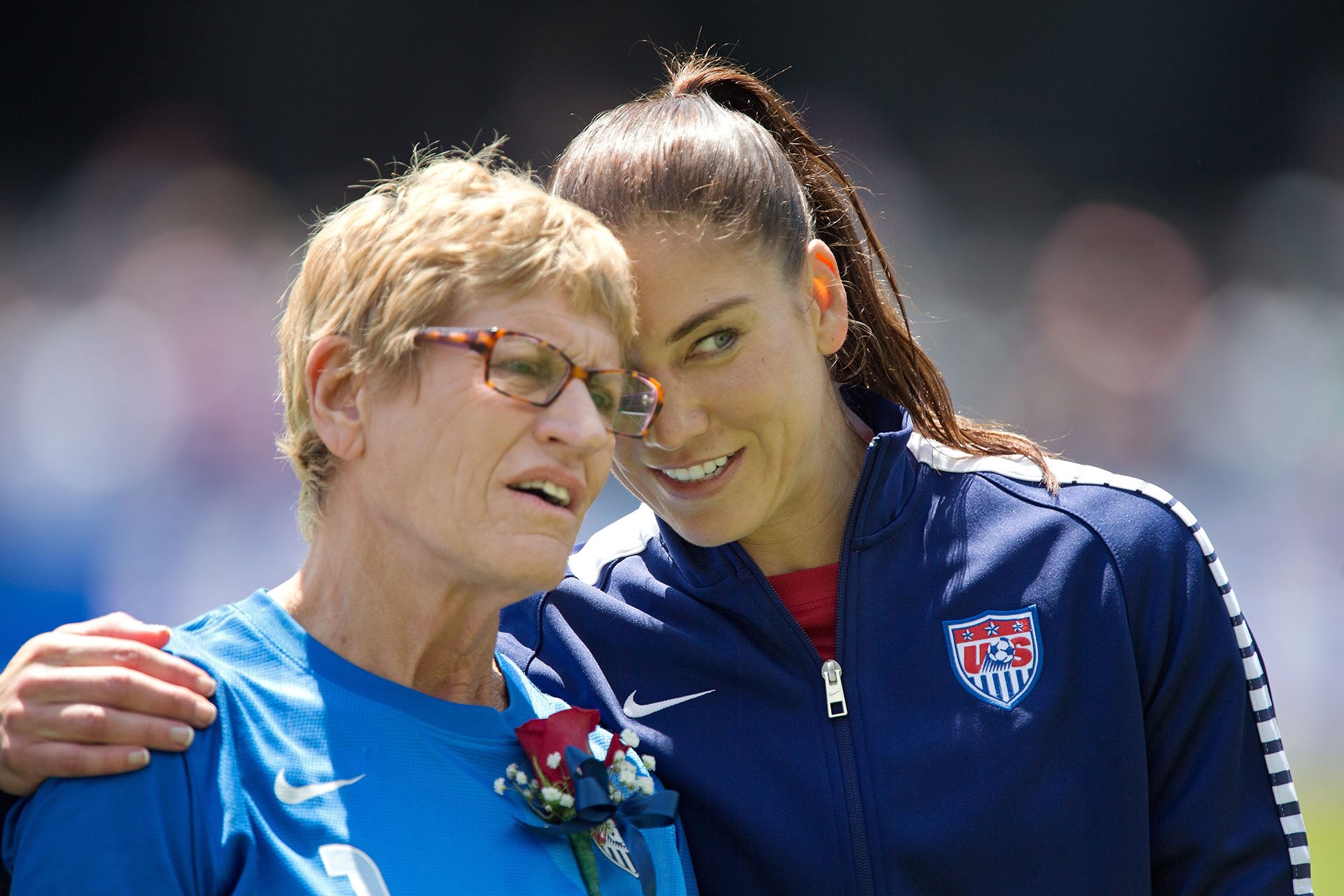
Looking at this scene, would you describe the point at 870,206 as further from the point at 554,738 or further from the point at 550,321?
the point at 554,738

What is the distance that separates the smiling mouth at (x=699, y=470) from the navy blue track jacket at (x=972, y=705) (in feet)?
0.47

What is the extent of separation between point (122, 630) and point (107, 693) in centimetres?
12

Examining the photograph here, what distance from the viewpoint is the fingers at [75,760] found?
150cm

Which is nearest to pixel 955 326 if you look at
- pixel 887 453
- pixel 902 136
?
pixel 902 136

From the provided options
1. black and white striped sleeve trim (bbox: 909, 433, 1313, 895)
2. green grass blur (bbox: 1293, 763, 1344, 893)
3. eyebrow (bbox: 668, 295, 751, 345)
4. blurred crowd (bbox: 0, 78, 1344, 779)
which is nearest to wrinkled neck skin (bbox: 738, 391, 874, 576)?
black and white striped sleeve trim (bbox: 909, 433, 1313, 895)

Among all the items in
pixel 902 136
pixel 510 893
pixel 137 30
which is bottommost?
pixel 510 893

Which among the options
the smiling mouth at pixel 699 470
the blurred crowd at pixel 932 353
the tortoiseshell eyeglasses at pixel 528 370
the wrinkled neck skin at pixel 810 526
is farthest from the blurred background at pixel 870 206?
the tortoiseshell eyeglasses at pixel 528 370

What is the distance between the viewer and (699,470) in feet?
7.61

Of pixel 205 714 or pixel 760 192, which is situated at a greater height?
pixel 760 192

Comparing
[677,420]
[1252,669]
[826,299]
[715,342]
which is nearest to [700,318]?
[715,342]

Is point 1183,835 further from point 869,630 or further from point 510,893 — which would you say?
point 510,893

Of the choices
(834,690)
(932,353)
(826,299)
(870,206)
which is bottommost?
(834,690)

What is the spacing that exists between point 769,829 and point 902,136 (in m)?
5.67

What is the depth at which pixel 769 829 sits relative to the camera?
2.12m
